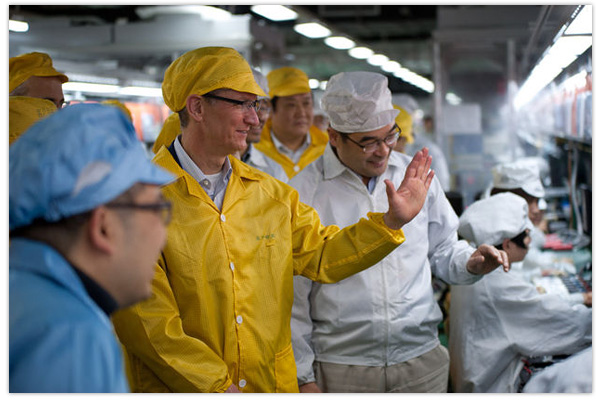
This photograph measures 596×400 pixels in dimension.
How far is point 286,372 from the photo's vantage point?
7.55 feet

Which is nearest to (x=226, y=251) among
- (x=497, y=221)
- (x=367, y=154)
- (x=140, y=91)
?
(x=367, y=154)

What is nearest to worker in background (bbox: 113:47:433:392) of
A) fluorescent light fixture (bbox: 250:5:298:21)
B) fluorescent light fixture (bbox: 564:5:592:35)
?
fluorescent light fixture (bbox: 564:5:592:35)

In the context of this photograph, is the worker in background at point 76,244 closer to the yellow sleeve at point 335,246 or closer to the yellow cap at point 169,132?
the yellow sleeve at point 335,246

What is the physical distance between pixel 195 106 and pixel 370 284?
93 centimetres

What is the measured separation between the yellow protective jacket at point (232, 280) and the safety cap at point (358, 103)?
454 millimetres

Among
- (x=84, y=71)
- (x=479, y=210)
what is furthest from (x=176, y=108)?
(x=84, y=71)

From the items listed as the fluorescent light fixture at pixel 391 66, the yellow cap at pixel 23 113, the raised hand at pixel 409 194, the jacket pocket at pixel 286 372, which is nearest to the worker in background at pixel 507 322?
the raised hand at pixel 409 194

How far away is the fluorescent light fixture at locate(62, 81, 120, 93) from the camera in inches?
223

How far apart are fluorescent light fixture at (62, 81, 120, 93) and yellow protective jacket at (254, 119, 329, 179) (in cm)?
178

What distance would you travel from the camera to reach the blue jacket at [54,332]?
101 cm

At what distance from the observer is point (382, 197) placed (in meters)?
2.70

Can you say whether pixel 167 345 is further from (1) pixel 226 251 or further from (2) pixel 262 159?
(2) pixel 262 159

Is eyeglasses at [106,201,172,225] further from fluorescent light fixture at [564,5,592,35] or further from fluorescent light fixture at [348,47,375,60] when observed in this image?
fluorescent light fixture at [348,47,375,60]

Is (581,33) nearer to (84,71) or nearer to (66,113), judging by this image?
(66,113)
